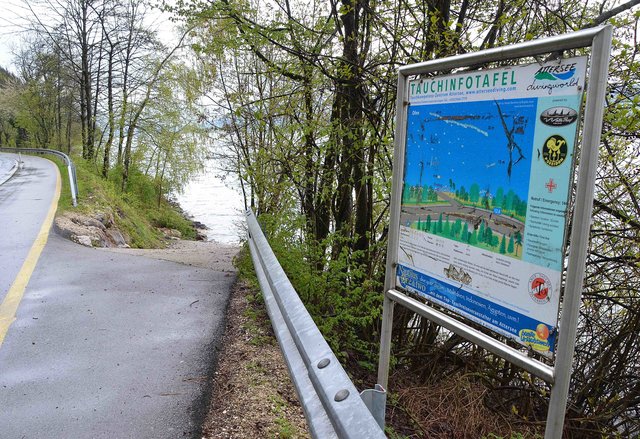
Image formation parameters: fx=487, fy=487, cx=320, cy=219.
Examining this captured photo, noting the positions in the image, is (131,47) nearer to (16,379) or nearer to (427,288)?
(16,379)

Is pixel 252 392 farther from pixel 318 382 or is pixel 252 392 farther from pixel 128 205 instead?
pixel 128 205

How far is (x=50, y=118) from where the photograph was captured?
4238 cm

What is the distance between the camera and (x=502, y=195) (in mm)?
2242

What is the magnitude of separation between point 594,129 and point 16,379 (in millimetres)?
4169

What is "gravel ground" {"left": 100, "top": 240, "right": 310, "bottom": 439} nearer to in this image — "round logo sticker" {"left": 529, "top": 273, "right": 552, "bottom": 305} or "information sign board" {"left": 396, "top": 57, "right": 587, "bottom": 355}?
"information sign board" {"left": 396, "top": 57, "right": 587, "bottom": 355}

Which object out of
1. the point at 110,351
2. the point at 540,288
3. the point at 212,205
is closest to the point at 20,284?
the point at 110,351

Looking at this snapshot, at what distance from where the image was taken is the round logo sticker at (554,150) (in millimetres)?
1967

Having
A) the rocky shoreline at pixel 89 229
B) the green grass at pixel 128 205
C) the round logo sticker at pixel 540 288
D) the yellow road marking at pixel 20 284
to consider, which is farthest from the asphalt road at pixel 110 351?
the green grass at pixel 128 205

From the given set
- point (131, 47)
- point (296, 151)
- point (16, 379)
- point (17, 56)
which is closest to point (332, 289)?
point (296, 151)

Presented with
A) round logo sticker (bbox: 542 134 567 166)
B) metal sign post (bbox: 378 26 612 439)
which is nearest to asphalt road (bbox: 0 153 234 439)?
metal sign post (bbox: 378 26 612 439)

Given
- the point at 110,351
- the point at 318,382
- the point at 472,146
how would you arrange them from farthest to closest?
the point at 110,351 < the point at 472,146 < the point at 318,382

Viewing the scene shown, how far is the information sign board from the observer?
6.58 ft

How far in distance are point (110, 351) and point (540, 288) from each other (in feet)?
12.0

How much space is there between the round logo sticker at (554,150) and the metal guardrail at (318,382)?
47.0 inches
